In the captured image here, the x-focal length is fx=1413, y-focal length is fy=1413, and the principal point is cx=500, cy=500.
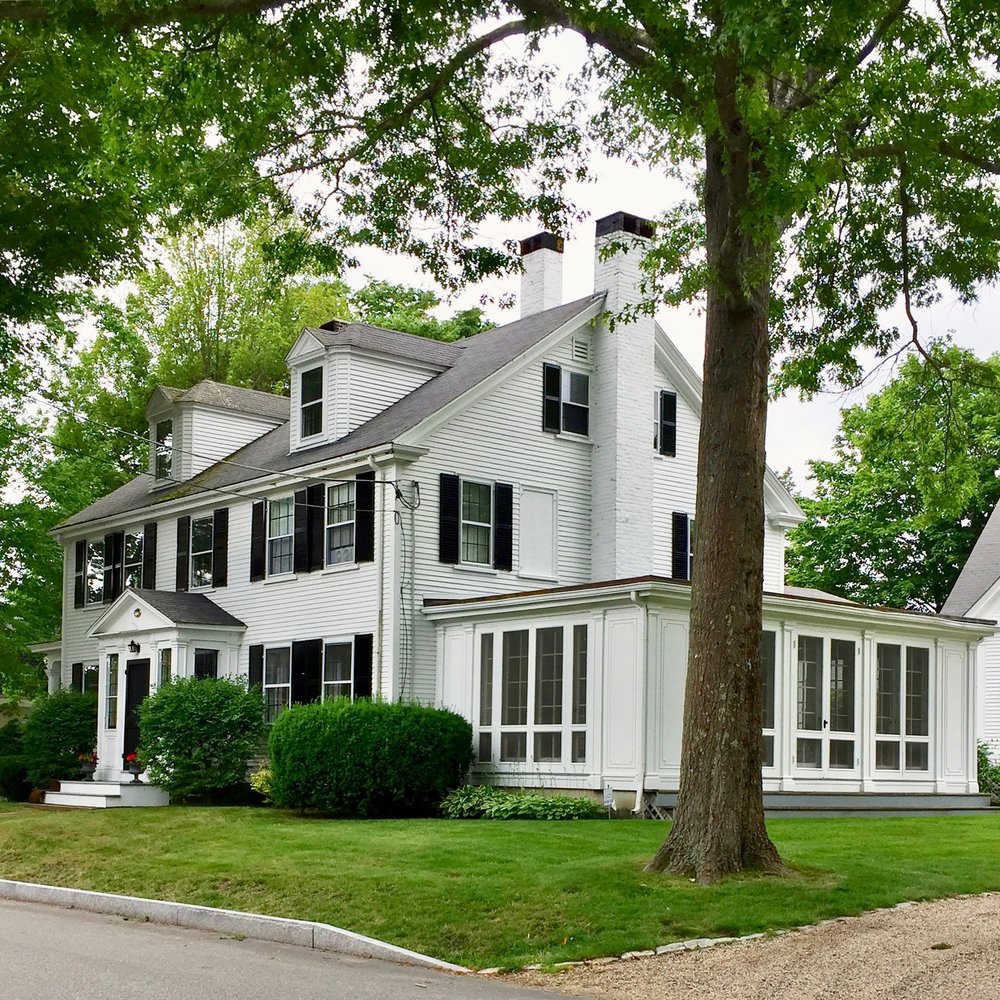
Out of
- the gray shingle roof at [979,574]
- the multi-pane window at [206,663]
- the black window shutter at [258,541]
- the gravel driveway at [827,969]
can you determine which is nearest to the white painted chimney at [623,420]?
the black window shutter at [258,541]

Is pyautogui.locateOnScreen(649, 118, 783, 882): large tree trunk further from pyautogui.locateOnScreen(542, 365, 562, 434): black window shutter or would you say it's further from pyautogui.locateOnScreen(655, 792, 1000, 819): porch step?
pyautogui.locateOnScreen(542, 365, 562, 434): black window shutter

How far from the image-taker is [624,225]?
26.5 meters

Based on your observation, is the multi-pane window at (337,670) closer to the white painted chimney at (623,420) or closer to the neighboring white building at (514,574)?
the neighboring white building at (514,574)

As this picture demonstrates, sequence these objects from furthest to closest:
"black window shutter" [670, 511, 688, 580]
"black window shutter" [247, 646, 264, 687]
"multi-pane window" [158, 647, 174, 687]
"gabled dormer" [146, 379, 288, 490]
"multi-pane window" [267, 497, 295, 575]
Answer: "gabled dormer" [146, 379, 288, 490]
"black window shutter" [670, 511, 688, 580]
"multi-pane window" [158, 647, 174, 687]
"black window shutter" [247, 646, 264, 687]
"multi-pane window" [267, 497, 295, 575]

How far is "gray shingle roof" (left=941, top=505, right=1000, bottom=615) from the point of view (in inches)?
1374

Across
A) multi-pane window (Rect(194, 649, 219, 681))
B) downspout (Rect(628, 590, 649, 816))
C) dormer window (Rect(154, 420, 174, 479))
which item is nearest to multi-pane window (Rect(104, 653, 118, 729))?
multi-pane window (Rect(194, 649, 219, 681))

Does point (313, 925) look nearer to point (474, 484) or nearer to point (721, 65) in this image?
point (721, 65)

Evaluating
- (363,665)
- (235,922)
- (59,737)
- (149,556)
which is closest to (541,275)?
(363,665)

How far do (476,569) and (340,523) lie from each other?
248cm

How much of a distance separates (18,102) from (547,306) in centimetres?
1322

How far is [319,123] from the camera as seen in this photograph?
52.4ft

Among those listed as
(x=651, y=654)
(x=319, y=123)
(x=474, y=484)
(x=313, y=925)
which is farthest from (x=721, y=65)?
(x=474, y=484)

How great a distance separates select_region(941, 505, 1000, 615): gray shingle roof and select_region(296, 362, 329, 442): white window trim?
1704 centimetres

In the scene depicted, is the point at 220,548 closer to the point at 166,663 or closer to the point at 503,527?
the point at 166,663
